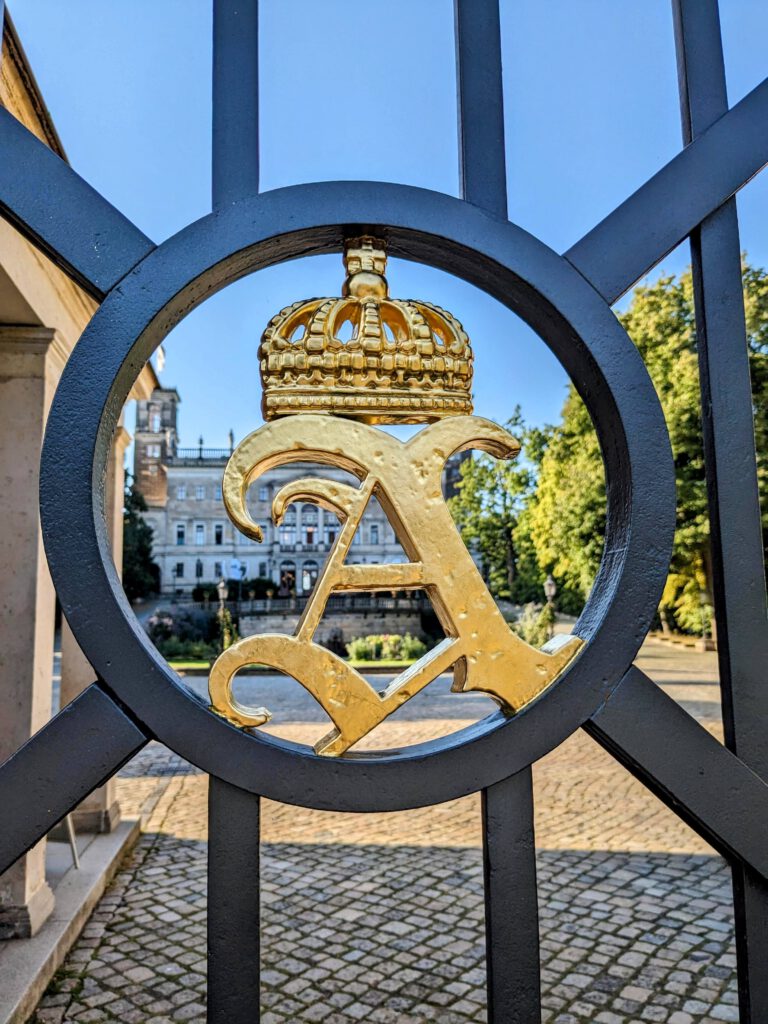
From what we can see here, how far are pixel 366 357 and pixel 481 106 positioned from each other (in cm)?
71

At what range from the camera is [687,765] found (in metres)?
1.68

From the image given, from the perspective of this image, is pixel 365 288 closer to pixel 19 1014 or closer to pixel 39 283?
pixel 39 283

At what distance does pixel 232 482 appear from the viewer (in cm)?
164

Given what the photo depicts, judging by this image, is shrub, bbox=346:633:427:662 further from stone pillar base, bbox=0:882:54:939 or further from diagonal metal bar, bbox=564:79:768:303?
diagonal metal bar, bbox=564:79:768:303

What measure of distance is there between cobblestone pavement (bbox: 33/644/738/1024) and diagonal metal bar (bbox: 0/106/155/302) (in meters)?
3.92

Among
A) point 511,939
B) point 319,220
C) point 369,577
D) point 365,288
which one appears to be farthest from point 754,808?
point 319,220

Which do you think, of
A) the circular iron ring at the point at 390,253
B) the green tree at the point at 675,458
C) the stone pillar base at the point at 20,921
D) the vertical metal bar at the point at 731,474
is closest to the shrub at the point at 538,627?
the green tree at the point at 675,458

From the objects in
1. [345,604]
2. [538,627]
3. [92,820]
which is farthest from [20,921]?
[345,604]

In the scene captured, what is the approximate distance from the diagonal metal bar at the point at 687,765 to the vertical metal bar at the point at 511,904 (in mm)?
247

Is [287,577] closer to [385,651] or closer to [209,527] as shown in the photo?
[209,527]

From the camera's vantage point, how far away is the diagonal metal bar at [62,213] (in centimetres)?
162

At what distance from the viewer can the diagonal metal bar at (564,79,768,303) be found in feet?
5.82

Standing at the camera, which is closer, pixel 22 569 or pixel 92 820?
pixel 22 569

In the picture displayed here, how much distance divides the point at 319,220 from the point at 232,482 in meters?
0.65
